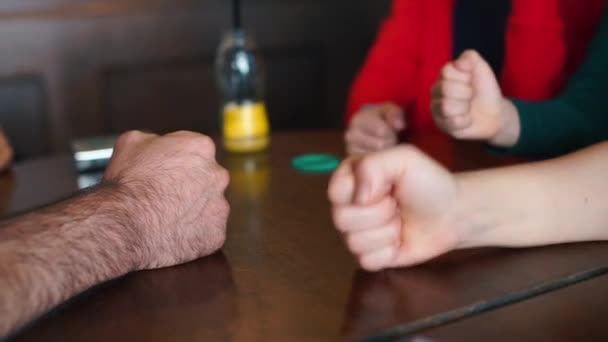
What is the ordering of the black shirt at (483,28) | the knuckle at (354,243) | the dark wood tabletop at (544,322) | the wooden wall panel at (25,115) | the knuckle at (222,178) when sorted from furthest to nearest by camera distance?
1. the wooden wall panel at (25,115)
2. the black shirt at (483,28)
3. the knuckle at (222,178)
4. the knuckle at (354,243)
5. the dark wood tabletop at (544,322)

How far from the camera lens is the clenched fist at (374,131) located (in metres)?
1.16

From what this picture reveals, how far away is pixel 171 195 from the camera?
2.47 ft

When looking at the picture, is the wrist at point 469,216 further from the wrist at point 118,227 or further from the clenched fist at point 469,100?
the wrist at point 118,227

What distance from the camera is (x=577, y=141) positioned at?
3.43ft

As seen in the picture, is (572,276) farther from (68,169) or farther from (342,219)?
(68,169)

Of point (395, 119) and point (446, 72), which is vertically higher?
point (446, 72)

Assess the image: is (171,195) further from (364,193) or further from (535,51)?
(535,51)

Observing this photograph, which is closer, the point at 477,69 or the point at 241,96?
the point at 477,69

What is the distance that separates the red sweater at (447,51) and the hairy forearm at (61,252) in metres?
0.72

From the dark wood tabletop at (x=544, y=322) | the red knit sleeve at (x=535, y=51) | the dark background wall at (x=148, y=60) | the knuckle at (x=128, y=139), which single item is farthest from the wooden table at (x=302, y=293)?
the dark background wall at (x=148, y=60)

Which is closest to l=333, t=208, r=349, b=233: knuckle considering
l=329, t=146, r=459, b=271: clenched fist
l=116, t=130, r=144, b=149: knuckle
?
l=329, t=146, r=459, b=271: clenched fist

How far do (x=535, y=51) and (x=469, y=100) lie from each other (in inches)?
12.3

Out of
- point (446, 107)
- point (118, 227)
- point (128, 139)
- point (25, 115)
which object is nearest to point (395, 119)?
point (446, 107)

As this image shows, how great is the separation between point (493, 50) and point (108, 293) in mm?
945
